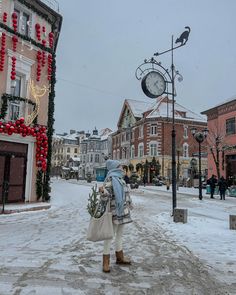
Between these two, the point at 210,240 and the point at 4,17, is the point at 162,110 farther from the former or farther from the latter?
the point at 210,240

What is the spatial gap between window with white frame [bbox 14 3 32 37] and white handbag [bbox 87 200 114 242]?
462 inches

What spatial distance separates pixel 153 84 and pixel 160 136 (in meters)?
38.3

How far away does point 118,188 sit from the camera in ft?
17.2

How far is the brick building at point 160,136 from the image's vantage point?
48.9 m

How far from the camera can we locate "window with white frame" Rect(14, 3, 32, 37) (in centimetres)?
1423

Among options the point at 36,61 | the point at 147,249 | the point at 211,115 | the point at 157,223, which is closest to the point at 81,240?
the point at 147,249

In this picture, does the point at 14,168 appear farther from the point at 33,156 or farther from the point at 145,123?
the point at 145,123

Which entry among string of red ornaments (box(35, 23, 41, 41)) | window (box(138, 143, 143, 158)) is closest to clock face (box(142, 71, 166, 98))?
string of red ornaments (box(35, 23, 41, 41))

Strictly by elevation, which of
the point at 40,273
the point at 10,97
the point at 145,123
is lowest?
the point at 40,273

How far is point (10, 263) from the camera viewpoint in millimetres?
5297

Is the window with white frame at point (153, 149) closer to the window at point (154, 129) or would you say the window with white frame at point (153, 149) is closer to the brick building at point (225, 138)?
the window at point (154, 129)

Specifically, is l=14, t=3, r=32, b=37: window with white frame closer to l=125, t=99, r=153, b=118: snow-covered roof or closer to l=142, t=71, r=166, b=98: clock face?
l=142, t=71, r=166, b=98: clock face

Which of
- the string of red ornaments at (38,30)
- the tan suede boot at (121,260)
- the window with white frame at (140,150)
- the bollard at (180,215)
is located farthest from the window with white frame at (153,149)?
the tan suede boot at (121,260)

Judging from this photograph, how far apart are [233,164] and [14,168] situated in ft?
66.2
